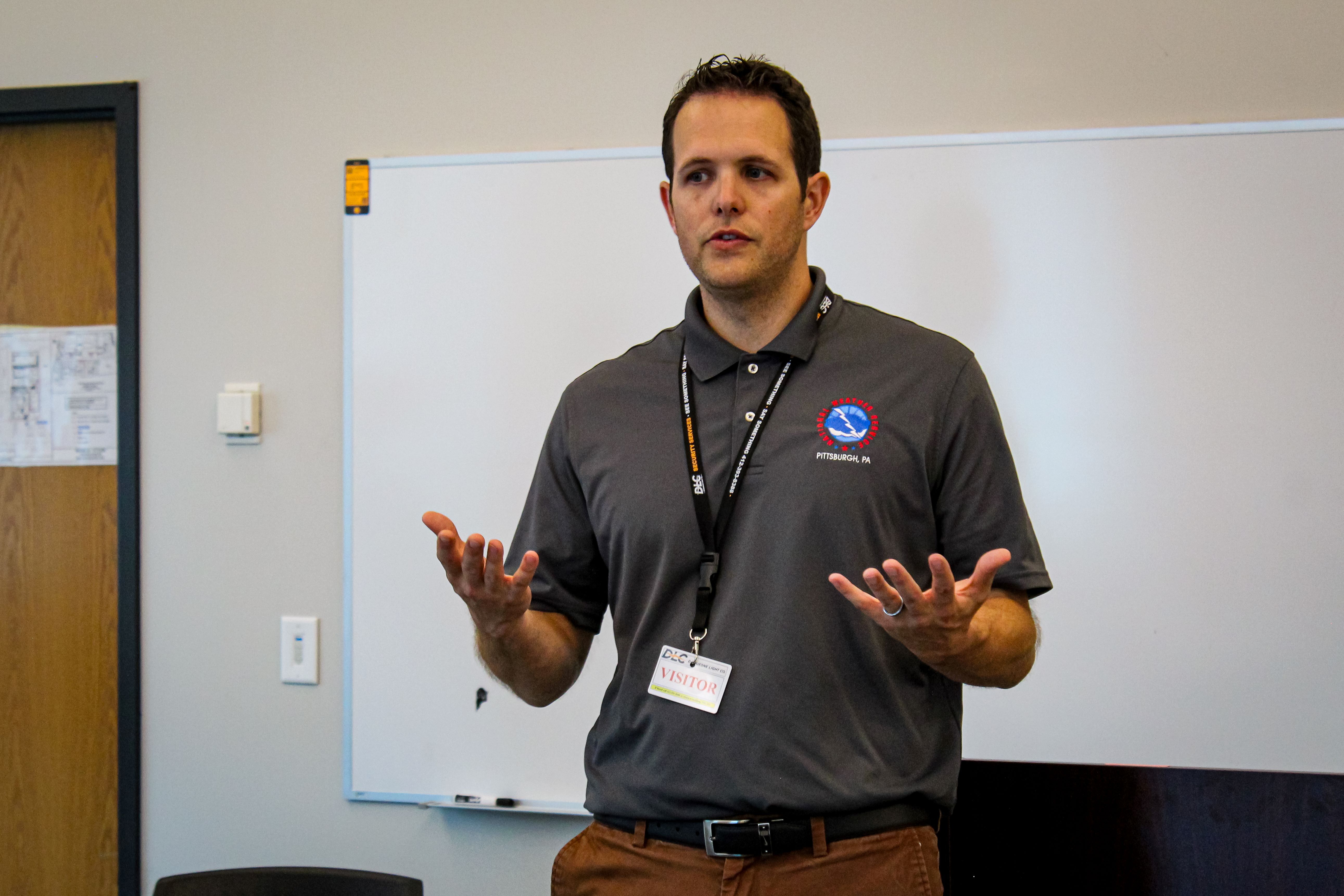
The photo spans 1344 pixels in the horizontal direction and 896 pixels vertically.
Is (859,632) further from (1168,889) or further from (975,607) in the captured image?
(1168,889)

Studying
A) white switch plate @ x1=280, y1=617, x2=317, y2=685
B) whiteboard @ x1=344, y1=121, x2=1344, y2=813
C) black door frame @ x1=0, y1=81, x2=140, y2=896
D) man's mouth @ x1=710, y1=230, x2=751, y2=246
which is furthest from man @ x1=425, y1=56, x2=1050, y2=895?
black door frame @ x1=0, y1=81, x2=140, y2=896

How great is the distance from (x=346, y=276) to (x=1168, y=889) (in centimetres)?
218

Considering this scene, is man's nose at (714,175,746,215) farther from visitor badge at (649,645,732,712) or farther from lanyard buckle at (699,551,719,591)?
visitor badge at (649,645,732,712)

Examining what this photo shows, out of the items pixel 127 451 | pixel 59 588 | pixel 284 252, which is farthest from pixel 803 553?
pixel 59 588

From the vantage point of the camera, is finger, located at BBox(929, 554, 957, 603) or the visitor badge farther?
the visitor badge

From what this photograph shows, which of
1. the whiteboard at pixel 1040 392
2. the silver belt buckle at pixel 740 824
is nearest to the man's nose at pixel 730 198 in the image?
the silver belt buckle at pixel 740 824

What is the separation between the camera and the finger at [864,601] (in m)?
1.14

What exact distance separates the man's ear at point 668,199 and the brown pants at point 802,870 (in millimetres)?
816

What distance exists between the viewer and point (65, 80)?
283 centimetres

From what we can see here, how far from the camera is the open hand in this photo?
Result: 1110 mm

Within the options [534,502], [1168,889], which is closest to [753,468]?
[534,502]

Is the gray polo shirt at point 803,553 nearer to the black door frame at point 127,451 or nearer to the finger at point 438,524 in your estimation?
the finger at point 438,524

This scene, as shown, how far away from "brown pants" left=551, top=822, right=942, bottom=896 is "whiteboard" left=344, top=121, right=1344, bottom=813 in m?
1.15

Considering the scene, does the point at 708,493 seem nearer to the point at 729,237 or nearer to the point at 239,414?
the point at 729,237
